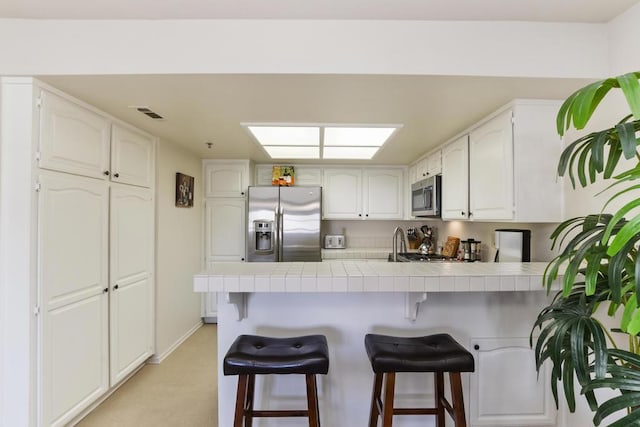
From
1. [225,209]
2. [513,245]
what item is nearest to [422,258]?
[513,245]

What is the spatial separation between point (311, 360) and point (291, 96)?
1.46 meters

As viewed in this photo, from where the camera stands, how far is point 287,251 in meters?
3.71

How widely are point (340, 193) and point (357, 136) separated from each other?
1660mm

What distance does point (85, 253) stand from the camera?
204cm

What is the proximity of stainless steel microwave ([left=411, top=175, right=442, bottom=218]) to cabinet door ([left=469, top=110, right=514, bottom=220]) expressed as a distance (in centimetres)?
62

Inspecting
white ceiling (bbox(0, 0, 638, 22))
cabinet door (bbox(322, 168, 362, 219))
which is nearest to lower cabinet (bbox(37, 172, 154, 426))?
white ceiling (bbox(0, 0, 638, 22))

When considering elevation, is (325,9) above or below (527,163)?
above

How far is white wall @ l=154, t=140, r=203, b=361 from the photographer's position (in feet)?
9.71

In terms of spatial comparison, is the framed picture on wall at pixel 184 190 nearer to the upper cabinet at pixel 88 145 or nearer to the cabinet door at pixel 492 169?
the upper cabinet at pixel 88 145

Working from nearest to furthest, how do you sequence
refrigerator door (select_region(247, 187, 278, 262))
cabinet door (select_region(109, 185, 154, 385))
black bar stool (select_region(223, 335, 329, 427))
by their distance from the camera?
black bar stool (select_region(223, 335, 329, 427))
cabinet door (select_region(109, 185, 154, 385))
refrigerator door (select_region(247, 187, 278, 262))

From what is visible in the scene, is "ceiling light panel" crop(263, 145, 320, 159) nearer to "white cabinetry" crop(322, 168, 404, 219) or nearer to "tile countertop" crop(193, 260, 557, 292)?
"white cabinetry" crop(322, 168, 404, 219)

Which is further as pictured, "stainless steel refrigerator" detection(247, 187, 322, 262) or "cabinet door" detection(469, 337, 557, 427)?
"stainless steel refrigerator" detection(247, 187, 322, 262)

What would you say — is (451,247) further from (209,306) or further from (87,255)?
(87,255)

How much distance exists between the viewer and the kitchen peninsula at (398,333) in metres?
1.78
